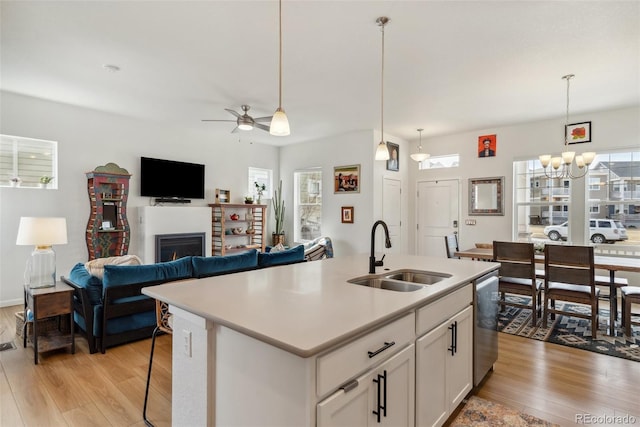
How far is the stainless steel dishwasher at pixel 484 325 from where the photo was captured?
2.31 m

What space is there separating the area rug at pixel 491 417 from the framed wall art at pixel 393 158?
5.12m

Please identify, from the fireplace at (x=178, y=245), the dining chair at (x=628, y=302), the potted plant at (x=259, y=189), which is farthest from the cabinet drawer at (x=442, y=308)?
the potted plant at (x=259, y=189)

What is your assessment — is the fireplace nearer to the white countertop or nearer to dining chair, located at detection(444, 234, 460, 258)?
the white countertop

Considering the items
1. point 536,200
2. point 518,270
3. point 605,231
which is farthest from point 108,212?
point 605,231

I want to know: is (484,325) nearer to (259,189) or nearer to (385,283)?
(385,283)

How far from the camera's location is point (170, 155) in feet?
20.7

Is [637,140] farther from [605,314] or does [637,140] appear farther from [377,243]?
[377,243]

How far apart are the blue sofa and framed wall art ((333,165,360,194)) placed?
3.79 m

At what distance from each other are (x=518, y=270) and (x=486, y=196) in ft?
9.44

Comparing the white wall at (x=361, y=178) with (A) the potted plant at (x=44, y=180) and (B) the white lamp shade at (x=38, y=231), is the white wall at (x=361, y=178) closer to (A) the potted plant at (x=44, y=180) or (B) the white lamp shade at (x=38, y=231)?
(A) the potted plant at (x=44, y=180)

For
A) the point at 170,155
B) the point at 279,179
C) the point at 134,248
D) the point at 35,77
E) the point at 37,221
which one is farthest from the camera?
the point at 279,179

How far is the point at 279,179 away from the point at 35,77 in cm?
496

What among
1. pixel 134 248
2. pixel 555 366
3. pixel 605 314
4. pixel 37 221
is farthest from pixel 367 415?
pixel 134 248

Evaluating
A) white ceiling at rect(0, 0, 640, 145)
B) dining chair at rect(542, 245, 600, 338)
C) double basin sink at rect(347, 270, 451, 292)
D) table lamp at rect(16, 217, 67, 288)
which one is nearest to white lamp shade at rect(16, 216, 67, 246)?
table lamp at rect(16, 217, 67, 288)
